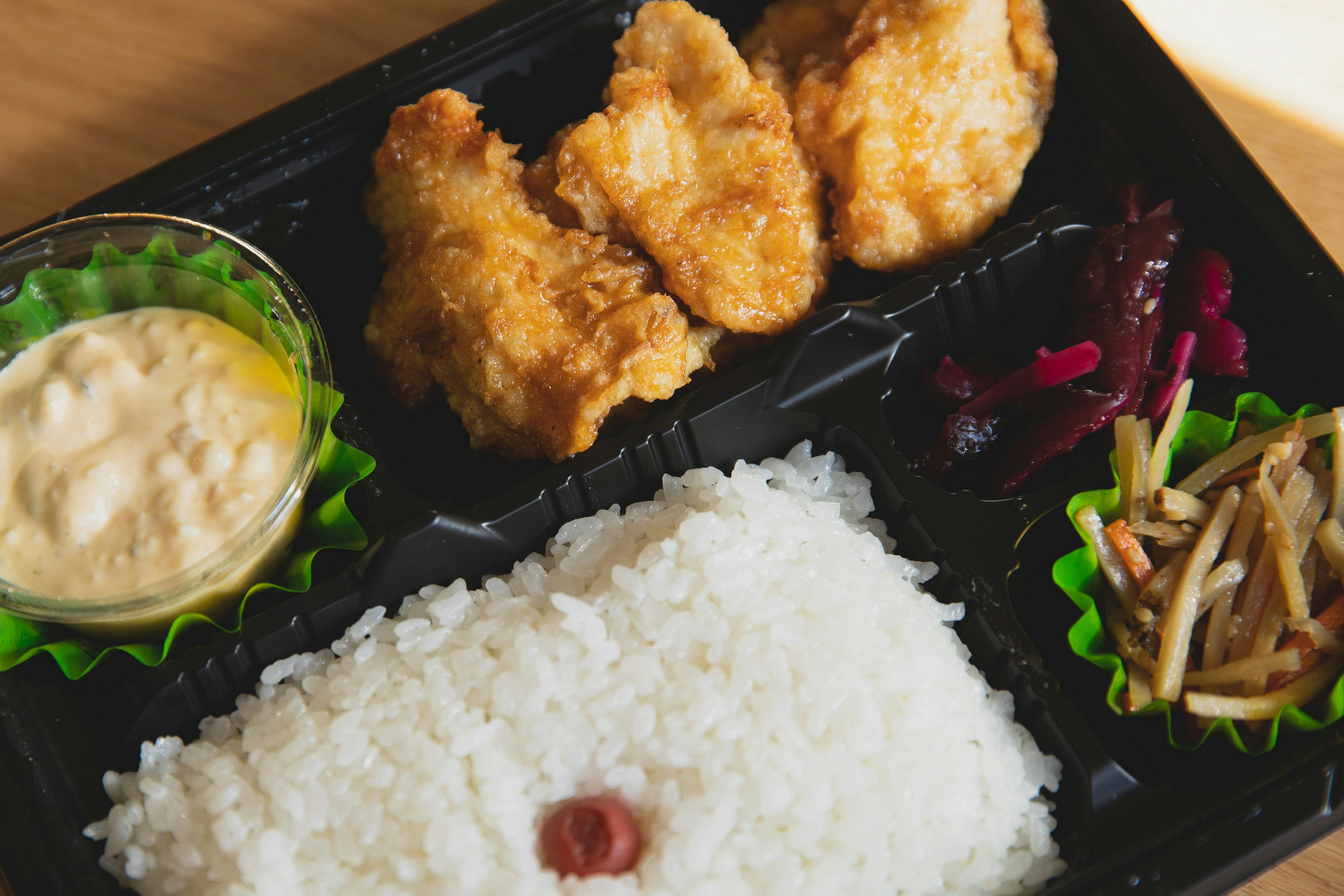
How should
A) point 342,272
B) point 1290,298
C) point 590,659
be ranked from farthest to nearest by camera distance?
point 342,272 → point 1290,298 → point 590,659

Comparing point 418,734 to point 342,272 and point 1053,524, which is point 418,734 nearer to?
point 342,272

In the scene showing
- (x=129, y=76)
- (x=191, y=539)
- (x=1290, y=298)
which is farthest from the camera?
(x=129, y=76)

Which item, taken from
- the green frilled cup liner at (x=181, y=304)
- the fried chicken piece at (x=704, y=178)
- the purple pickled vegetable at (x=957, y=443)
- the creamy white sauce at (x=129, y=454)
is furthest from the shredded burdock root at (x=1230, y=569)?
the creamy white sauce at (x=129, y=454)

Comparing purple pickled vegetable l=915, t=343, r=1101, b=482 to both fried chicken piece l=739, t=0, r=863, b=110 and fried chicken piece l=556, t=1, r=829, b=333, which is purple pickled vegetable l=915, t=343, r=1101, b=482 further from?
fried chicken piece l=739, t=0, r=863, b=110

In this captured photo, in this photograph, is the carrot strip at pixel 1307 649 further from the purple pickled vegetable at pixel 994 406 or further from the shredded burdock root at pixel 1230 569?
the purple pickled vegetable at pixel 994 406

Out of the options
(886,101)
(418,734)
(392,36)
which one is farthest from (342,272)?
(886,101)

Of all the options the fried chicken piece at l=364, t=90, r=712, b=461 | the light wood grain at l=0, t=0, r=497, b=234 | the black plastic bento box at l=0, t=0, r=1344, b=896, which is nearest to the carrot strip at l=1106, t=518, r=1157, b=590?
the black plastic bento box at l=0, t=0, r=1344, b=896
